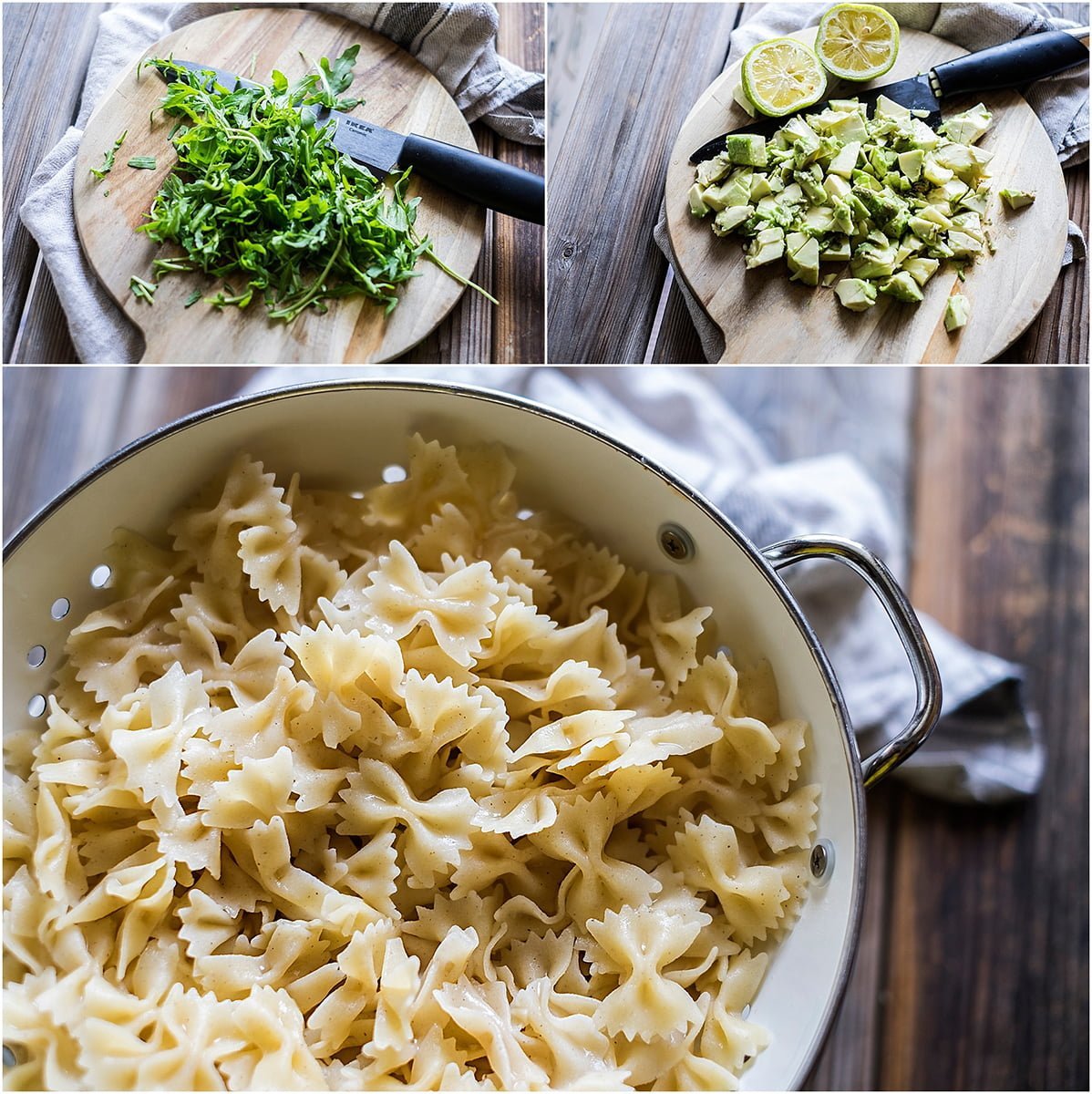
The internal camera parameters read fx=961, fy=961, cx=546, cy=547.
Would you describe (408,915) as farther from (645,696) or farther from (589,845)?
(645,696)

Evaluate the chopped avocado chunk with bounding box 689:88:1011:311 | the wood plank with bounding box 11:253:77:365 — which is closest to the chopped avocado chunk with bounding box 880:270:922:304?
the chopped avocado chunk with bounding box 689:88:1011:311

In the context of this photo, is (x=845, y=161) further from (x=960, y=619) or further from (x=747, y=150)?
(x=960, y=619)

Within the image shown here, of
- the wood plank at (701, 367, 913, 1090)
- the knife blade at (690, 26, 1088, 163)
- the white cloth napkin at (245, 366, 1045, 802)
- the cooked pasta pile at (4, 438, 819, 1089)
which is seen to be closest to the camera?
the cooked pasta pile at (4, 438, 819, 1089)

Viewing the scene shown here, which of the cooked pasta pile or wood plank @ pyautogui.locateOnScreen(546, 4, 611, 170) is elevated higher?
wood plank @ pyautogui.locateOnScreen(546, 4, 611, 170)

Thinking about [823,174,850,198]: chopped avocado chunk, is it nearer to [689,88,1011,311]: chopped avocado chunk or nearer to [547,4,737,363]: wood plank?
[689,88,1011,311]: chopped avocado chunk

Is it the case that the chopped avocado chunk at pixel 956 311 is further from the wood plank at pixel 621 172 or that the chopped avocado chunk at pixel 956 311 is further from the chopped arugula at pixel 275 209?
the chopped arugula at pixel 275 209

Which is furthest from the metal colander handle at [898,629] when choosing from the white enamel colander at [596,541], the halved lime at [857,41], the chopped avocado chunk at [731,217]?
the halved lime at [857,41]
